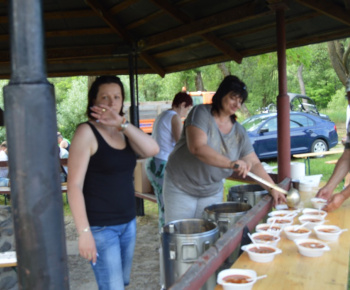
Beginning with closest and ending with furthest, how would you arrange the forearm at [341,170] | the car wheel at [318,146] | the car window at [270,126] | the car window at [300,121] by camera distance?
the forearm at [341,170] < the car window at [270,126] < the car window at [300,121] < the car wheel at [318,146]

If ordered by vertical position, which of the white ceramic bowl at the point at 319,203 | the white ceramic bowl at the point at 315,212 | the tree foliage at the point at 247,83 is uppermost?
the tree foliage at the point at 247,83

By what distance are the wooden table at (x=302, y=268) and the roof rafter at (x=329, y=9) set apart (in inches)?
94.7

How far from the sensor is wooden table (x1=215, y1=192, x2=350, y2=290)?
5.80 feet

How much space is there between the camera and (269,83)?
31.0 meters

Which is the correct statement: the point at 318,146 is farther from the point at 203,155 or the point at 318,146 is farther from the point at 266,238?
the point at 266,238

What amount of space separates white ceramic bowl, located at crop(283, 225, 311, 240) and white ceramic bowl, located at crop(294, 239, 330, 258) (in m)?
0.10

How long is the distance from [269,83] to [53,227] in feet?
103

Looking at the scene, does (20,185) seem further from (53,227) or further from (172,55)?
(172,55)

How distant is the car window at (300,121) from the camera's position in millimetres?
12633

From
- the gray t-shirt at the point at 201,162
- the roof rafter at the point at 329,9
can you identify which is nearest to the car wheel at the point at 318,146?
the roof rafter at the point at 329,9

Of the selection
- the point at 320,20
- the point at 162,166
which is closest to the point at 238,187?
the point at 162,166

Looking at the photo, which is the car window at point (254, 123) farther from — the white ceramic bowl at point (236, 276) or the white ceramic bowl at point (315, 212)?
the white ceramic bowl at point (236, 276)

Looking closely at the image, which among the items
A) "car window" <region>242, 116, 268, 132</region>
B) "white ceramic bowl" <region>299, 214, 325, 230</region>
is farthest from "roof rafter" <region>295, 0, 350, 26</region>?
"car window" <region>242, 116, 268, 132</region>

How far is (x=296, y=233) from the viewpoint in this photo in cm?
230
